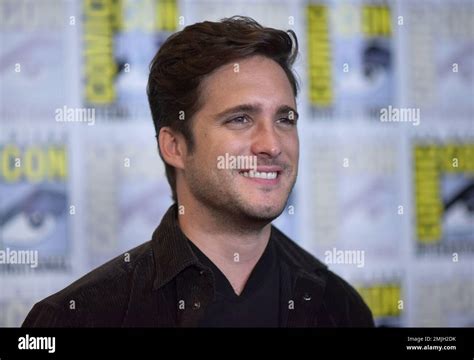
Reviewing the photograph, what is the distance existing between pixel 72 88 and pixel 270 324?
36.2 inches

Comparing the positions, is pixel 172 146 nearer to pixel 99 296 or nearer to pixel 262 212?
pixel 262 212

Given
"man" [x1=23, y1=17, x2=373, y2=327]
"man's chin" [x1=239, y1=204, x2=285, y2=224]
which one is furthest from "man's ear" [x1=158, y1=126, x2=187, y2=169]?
"man's chin" [x1=239, y1=204, x2=285, y2=224]

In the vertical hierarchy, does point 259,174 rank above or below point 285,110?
below

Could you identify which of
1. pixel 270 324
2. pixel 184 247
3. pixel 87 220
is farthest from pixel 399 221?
pixel 87 220

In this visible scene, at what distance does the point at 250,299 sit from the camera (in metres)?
2.07

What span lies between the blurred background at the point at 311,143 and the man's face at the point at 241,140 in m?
0.12

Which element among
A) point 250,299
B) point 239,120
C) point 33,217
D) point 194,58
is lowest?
point 250,299

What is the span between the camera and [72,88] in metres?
2.12

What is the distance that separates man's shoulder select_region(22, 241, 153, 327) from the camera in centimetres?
203

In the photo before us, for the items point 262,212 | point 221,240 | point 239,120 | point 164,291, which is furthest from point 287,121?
point 164,291

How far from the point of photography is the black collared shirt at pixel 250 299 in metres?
2.04

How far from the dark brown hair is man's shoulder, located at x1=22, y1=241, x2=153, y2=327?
228 millimetres

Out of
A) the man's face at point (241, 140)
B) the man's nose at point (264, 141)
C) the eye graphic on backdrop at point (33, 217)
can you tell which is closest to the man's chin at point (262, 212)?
the man's face at point (241, 140)

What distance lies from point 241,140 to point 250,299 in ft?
1.53
